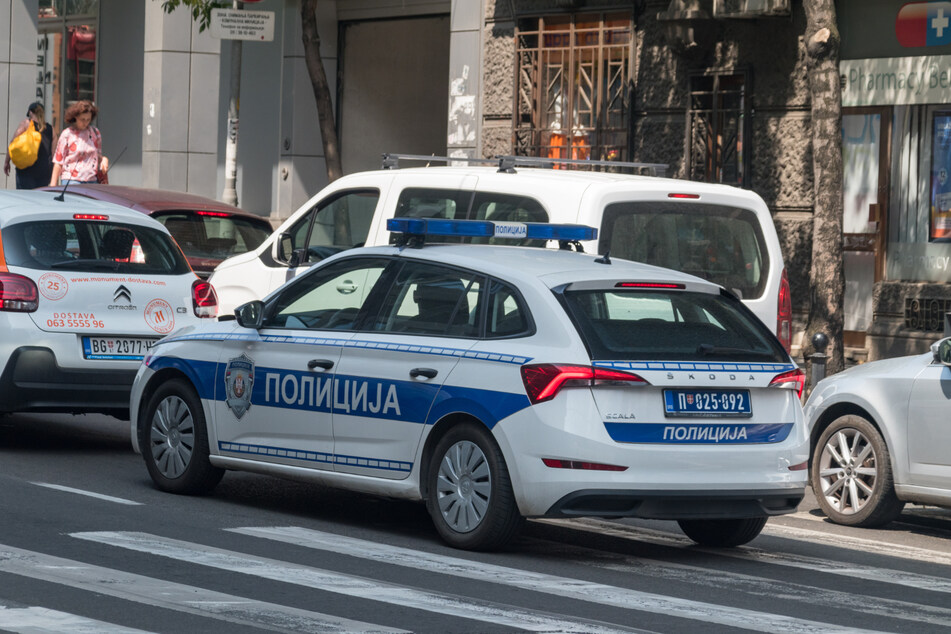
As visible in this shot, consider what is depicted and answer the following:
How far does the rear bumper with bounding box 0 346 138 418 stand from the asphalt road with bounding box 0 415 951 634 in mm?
571

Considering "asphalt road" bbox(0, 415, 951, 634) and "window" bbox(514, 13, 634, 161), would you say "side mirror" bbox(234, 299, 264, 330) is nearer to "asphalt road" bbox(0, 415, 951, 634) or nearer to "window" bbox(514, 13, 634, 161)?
"asphalt road" bbox(0, 415, 951, 634)

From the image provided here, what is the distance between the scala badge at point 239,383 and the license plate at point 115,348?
203cm

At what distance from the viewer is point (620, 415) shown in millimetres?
7562

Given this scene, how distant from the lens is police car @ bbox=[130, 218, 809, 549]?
757 cm

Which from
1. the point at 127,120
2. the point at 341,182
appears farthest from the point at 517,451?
the point at 127,120

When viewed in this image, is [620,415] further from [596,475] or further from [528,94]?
[528,94]

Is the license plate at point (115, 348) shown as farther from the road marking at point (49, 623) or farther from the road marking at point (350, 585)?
the road marking at point (49, 623)

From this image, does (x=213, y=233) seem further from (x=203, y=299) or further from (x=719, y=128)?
(x=719, y=128)

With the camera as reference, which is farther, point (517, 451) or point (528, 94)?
point (528, 94)

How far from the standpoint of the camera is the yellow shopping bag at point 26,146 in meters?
19.5

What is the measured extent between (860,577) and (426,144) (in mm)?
17423

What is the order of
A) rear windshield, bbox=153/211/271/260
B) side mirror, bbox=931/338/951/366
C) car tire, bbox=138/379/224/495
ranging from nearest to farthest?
side mirror, bbox=931/338/951/366
car tire, bbox=138/379/224/495
rear windshield, bbox=153/211/271/260

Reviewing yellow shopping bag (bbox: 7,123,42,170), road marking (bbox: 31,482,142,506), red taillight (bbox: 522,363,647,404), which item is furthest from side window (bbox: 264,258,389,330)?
yellow shopping bag (bbox: 7,123,42,170)

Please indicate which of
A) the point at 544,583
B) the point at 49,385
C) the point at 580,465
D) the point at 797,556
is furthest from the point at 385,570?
the point at 49,385
